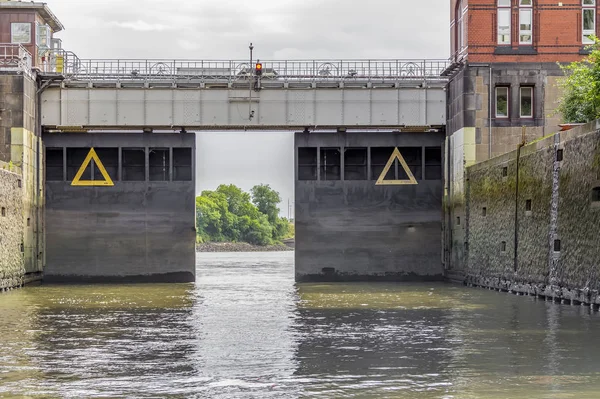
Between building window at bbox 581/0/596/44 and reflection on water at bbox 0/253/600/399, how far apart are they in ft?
56.0

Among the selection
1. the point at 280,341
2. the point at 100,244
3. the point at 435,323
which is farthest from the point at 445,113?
the point at 280,341

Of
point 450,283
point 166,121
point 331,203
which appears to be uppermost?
point 166,121

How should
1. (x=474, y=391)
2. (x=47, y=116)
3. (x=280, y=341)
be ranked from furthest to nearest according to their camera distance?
(x=47, y=116) → (x=280, y=341) → (x=474, y=391)

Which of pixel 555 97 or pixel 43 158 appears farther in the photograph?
pixel 43 158

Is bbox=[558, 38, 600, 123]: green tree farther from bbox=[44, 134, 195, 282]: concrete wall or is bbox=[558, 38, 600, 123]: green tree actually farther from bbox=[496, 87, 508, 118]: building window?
bbox=[44, 134, 195, 282]: concrete wall

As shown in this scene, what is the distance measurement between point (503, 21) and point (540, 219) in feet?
50.7

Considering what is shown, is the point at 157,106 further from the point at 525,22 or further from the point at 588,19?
the point at 588,19

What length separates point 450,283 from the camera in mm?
54875

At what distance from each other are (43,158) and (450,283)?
75.6ft

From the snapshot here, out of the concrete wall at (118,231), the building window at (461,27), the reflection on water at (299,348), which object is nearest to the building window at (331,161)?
the concrete wall at (118,231)

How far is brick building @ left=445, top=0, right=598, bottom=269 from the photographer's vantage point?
52500 millimetres

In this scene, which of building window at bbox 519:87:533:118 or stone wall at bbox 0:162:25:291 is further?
building window at bbox 519:87:533:118

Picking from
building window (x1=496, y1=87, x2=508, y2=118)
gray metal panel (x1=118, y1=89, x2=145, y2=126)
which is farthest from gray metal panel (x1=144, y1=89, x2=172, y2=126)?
building window (x1=496, y1=87, x2=508, y2=118)

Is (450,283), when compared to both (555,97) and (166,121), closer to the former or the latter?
(555,97)
